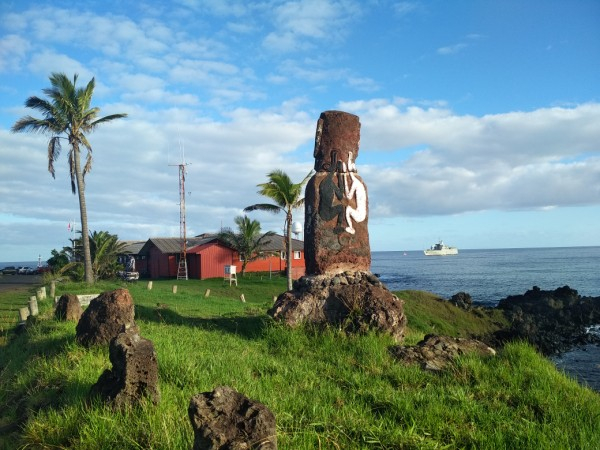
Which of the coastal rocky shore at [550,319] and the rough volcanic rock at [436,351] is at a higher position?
the rough volcanic rock at [436,351]

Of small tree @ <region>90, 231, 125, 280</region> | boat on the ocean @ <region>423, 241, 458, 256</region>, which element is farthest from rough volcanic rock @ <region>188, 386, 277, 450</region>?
boat on the ocean @ <region>423, 241, 458, 256</region>

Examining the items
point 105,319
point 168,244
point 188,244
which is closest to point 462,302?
point 105,319

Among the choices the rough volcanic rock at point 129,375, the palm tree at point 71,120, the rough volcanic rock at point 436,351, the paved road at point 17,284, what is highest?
the palm tree at point 71,120

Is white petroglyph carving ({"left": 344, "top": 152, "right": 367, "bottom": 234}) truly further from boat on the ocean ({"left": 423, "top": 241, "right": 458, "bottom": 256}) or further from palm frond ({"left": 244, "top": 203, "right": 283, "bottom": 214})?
boat on the ocean ({"left": 423, "top": 241, "right": 458, "bottom": 256})

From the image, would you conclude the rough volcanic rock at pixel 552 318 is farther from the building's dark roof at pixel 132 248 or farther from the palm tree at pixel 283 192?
the building's dark roof at pixel 132 248

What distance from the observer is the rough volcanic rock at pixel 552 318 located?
2222 centimetres

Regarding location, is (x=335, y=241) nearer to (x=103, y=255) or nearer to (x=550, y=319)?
(x=550, y=319)

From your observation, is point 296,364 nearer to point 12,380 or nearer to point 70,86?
point 12,380

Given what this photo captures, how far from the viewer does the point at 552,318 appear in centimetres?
2758

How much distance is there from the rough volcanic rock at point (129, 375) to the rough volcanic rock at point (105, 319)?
2.28 meters

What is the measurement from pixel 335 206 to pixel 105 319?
17.8 ft

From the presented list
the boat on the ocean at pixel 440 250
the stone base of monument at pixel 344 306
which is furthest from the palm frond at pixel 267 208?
the boat on the ocean at pixel 440 250

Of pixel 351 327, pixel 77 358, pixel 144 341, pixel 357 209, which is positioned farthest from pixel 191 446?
pixel 357 209

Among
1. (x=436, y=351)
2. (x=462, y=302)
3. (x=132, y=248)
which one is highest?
(x=132, y=248)
